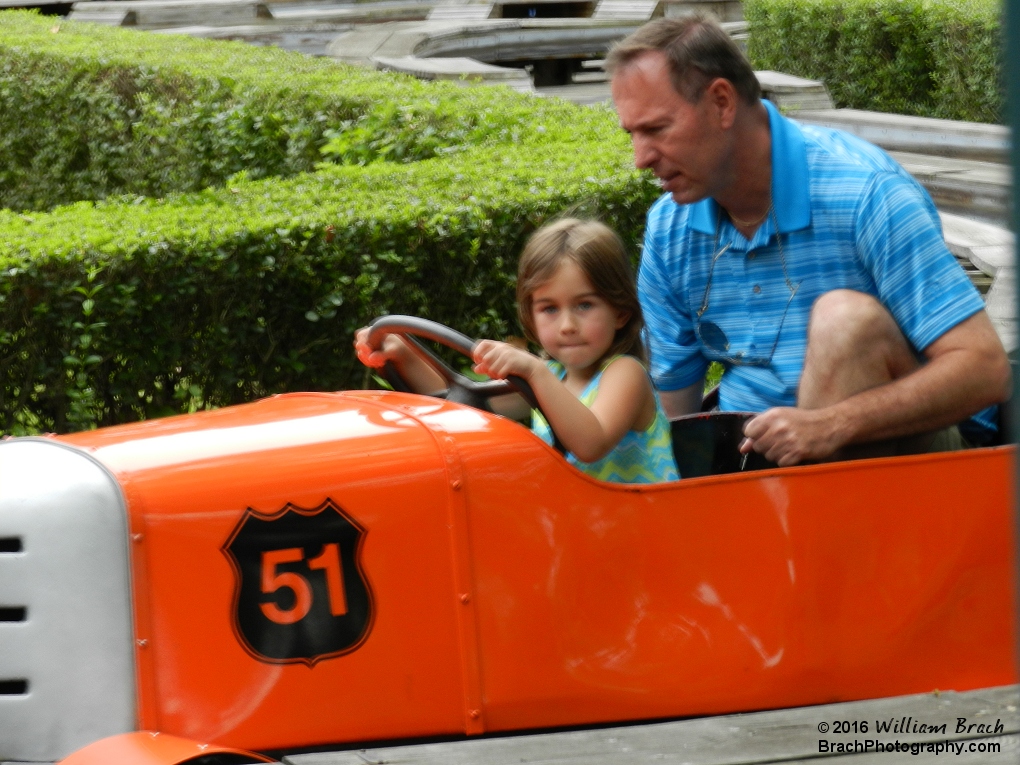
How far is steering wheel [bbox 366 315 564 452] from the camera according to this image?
2.42 meters

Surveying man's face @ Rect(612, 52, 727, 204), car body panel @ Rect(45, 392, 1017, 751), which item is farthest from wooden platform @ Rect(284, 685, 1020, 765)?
man's face @ Rect(612, 52, 727, 204)

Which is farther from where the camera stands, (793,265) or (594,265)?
(793,265)

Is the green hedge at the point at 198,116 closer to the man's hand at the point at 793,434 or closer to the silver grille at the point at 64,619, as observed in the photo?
the man's hand at the point at 793,434

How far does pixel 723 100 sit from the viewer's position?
2.83 meters

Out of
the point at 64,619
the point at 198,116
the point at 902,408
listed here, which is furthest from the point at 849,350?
the point at 198,116

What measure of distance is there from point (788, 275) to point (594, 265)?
0.45m

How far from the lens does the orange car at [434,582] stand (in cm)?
205

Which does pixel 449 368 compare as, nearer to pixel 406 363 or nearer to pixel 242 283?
pixel 406 363

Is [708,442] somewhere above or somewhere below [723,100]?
below

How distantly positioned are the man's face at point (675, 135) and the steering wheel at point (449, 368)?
619 millimetres

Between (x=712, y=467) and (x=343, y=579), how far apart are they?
0.95 metres

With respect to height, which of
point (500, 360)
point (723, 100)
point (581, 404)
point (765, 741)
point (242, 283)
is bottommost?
point (765, 741)

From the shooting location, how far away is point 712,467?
9.17 ft

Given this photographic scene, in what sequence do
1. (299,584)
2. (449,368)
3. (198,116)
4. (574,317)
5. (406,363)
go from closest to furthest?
(299,584) → (449,368) → (574,317) → (406,363) → (198,116)
